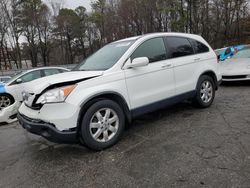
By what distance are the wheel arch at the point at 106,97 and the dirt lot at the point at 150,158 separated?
522mm

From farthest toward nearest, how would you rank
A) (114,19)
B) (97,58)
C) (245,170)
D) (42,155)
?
(114,19) < (97,58) < (42,155) < (245,170)

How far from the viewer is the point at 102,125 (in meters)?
3.25

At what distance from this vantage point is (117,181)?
253 centimetres

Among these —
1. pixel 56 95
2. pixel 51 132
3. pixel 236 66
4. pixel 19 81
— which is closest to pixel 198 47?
pixel 236 66

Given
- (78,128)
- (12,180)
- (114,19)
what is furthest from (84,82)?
(114,19)

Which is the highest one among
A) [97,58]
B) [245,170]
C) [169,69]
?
[97,58]

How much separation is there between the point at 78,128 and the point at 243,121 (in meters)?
3.04

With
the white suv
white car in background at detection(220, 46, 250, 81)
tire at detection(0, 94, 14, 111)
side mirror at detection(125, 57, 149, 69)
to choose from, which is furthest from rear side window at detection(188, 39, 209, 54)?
tire at detection(0, 94, 14, 111)

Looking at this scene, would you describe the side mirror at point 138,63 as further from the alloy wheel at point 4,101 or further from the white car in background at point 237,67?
the alloy wheel at point 4,101

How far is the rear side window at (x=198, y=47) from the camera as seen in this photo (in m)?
4.77

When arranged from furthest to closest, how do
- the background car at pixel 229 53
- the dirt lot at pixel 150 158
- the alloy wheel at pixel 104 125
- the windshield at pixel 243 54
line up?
the background car at pixel 229 53 → the windshield at pixel 243 54 → the alloy wheel at pixel 104 125 → the dirt lot at pixel 150 158

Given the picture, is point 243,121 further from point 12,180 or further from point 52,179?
point 12,180

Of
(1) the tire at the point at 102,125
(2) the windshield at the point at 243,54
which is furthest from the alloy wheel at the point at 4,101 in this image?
(2) the windshield at the point at 243,54

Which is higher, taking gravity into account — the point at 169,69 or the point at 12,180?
the point at 169,69
